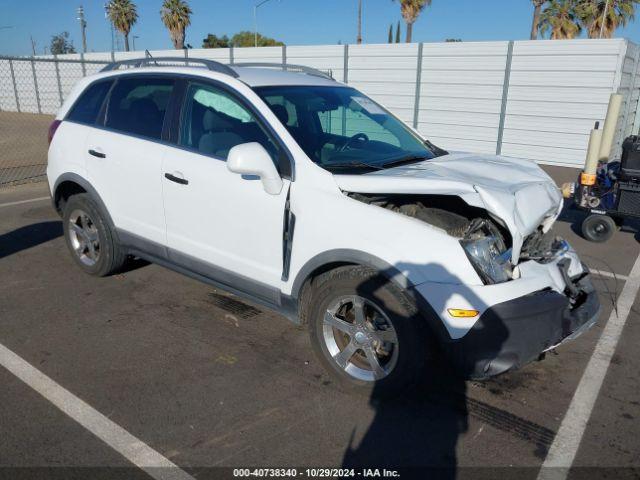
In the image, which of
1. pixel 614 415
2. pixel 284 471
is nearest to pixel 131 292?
pixel 284 471

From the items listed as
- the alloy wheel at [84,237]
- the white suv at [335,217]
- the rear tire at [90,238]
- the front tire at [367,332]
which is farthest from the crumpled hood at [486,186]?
the alloy wheel at [84,237]

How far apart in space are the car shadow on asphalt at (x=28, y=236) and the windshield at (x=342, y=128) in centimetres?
392

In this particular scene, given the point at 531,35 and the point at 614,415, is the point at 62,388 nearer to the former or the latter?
the point at 614,415

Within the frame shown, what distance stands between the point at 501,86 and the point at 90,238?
1275 cm

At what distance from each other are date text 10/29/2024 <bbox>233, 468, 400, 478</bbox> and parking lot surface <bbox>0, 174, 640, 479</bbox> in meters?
0.05

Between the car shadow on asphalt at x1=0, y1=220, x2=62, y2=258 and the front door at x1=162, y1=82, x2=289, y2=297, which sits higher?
A: the front door at x1=162, y1=82, x2=289, y2=297

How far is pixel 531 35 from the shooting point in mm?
29047

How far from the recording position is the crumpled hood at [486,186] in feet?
9.55

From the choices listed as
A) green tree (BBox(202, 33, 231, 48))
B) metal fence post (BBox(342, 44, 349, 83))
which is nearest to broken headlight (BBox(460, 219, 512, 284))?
metal fence post (BBox(342, 44, 349, 83))

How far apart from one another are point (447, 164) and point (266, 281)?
4.92 feet

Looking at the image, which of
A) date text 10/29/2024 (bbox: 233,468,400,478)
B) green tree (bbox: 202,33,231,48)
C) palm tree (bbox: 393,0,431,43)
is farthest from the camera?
green tree (bbox: 202,33,231,48)

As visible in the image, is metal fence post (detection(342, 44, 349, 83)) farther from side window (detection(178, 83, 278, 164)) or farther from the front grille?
side window (detection(178, 83, 278, 164))

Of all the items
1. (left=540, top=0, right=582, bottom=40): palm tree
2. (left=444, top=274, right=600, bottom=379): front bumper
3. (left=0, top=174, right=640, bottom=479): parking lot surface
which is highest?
(left=540, top=0, right=582, bottom=40): palm tree

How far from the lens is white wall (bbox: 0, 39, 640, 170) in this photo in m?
13.3
